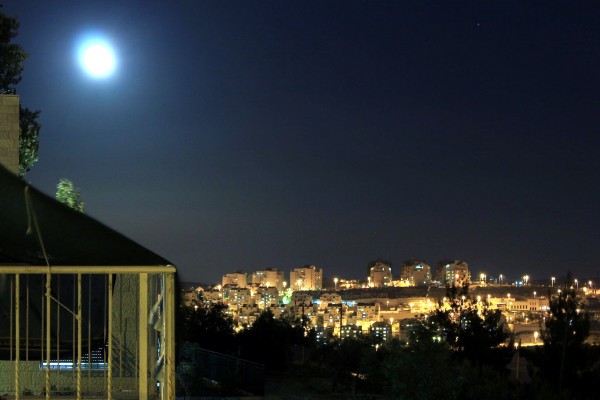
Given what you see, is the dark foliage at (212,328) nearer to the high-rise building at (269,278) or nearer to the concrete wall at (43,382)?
the concrete wall at (43,382)

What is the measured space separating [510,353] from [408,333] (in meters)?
8.95

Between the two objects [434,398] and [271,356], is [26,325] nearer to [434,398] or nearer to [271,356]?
[434,398]

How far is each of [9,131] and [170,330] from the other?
6891mm

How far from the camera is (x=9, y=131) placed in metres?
11.7

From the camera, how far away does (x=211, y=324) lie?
99.7 feet

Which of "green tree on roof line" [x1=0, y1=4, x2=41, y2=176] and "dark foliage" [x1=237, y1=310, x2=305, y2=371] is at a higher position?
"green tree on roof line" [x1=0, y1=4, x2=41, y2=176]

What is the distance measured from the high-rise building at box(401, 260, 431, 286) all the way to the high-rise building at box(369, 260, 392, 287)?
9.29ft

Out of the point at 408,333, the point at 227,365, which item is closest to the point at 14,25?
the point at 227,365

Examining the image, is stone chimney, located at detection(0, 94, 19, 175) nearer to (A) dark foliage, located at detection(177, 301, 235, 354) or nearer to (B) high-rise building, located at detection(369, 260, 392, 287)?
(A) dark foliage, located at detection(177, 301, 235, 354)

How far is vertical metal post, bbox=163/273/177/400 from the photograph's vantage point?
224 inches

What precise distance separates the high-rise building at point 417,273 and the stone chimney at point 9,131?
78.7 m

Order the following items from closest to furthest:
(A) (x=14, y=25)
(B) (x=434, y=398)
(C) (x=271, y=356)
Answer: (B) (x=434, y=398) < (A) (x=14, y=25) < (C) (x=271, y=356)

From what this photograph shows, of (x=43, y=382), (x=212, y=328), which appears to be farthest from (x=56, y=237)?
(x=212, y=328)

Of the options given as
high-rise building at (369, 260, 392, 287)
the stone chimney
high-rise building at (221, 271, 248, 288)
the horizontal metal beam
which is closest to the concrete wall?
the stone chimney
